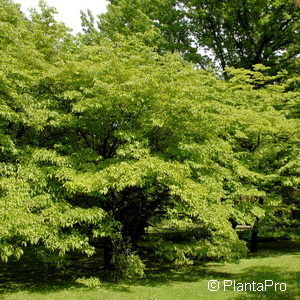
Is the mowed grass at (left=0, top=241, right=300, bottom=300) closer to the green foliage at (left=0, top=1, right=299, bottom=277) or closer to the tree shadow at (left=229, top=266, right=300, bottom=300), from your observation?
the tree shadow at (left=229, top=266, right=300, bottom=300)

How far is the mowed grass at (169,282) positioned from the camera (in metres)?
10.3

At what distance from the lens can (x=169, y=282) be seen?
1263 cm

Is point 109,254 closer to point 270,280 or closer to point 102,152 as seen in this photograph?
point 102,152

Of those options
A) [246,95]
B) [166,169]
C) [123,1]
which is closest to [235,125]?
[246,95]

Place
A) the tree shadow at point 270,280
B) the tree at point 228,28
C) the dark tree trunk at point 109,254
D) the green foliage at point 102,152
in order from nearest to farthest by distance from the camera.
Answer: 1. the green foliage at point 102,152
2. the tree shadow at point 270,280
3. the dark tree trunk at point 109,254
4. the tree at point 228,28

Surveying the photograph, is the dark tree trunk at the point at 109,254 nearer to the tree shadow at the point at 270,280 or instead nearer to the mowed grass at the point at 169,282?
the mowed grass at the point at 169,282

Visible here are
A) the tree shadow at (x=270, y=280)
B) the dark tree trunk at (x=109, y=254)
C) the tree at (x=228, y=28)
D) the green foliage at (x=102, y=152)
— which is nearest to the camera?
the green foliage at (x=102, y=152)

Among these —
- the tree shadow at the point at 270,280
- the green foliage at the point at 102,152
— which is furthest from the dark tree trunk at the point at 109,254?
the tree shadow at the point at 270,280

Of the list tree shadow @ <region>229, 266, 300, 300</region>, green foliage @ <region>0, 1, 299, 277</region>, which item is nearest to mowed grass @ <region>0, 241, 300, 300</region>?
tree shadow @ <region>229, 266, 300, 300</region>

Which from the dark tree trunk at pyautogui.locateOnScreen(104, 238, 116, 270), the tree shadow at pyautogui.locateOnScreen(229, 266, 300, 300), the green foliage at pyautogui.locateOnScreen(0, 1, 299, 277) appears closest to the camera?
the green foliage at pyautogui.locateOnScreen(0, 1, 299, 277)

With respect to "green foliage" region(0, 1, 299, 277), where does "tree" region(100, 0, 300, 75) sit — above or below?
above

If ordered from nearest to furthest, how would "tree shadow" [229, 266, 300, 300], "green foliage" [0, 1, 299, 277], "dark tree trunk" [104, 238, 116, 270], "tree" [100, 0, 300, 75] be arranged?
"green foliage" [0, 1, 299, 277], "tree shadow" [229, 266, 300, 300], "dark tree trunk" [104, 238, 116, 270], "tree" [100, 0, 300, 75]

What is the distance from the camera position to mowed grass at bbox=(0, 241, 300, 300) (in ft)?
33.8

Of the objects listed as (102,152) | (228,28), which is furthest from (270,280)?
(228,28)
